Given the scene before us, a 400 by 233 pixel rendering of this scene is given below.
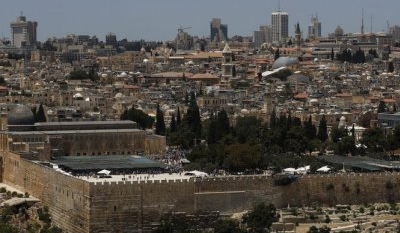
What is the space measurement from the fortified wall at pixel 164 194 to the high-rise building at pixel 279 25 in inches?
5884

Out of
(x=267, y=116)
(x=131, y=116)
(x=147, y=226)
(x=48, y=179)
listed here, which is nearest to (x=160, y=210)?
(x=147, y=226)

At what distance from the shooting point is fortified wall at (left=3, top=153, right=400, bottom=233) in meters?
39.8

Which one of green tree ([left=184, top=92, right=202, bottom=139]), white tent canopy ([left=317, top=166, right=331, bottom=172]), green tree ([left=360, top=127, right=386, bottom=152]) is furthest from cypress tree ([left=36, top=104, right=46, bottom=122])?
white tent canopy ([left=317, top=166, right=331, bottom=172])

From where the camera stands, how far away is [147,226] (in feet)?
132

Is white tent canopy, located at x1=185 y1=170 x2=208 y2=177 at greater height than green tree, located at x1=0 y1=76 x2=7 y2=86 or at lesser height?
lesser

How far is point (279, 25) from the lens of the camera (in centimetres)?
19600

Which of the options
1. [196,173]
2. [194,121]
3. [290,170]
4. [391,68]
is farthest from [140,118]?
[391,68]

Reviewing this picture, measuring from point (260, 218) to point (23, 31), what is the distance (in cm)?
15376

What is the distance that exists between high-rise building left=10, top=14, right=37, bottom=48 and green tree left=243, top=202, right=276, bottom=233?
480ft

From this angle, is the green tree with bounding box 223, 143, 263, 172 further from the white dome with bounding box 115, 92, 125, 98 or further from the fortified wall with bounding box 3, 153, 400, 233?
the white dome with bounding box 115, 92, 125, 98

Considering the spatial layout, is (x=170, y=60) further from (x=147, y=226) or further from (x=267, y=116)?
(x=147, y=226)

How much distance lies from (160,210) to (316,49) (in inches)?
4067

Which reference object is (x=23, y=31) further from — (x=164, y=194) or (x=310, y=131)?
(x=164, y=194)

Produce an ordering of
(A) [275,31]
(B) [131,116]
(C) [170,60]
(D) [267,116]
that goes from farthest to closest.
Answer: (A) [275,31] < (C) [170,60] < (D) [267,116] < (B) [131,116]
